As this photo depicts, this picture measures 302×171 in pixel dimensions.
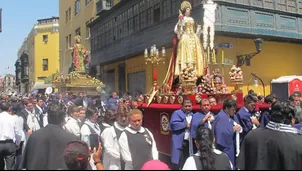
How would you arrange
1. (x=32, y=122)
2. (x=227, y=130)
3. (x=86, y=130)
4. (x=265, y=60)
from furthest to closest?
(x=265, y=60), (x=32, y=122), (x=227, y=130), (x=86, y=130)

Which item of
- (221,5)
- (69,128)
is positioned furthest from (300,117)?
(221,5)

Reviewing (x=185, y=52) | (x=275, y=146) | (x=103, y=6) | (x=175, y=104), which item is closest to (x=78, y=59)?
(x=103, y=6)

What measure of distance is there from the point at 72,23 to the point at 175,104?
2991cm

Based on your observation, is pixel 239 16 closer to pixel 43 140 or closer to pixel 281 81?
pixel 281 81

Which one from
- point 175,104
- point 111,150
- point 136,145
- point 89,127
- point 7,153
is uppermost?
point 175,104

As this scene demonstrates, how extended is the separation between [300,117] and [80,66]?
17182 millimetres

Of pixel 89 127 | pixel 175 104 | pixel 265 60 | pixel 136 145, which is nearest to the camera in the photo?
pixel 136 145

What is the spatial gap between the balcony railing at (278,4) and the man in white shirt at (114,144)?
33.0 ft

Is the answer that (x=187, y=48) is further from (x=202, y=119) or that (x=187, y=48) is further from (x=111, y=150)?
(x=111, y=150)

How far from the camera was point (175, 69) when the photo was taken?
950 cm

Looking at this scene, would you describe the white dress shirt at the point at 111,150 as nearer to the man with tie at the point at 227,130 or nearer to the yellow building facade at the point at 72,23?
the man with tie at the point at 227,130

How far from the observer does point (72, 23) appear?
35500 mm

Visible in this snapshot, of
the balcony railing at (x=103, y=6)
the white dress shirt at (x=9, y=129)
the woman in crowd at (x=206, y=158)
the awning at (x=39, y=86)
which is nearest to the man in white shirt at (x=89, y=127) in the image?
the white dress shirt at (x=9, y=129)

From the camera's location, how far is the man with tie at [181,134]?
6.02m
